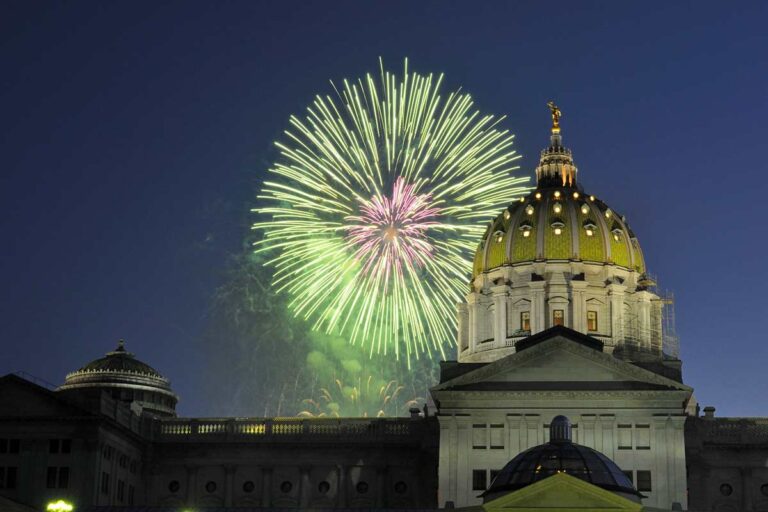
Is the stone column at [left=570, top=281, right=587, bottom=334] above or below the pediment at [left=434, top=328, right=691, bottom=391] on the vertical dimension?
above

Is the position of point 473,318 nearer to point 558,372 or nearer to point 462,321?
point 462,321

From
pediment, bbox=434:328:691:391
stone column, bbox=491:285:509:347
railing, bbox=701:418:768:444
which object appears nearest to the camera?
pediment, bbox=434:328:691:391

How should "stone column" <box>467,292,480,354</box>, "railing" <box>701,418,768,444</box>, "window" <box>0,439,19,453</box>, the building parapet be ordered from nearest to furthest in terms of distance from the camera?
1. "window" <box>0,439,19,453</box>
2. "railing" <box>701,418,768,444</box>
3. the building parapet
4. "stone column" <box>467,292,480,354</box>

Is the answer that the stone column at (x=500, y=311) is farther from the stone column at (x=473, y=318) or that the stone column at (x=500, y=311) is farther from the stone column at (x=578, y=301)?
the stone column at (x=578, y=301)

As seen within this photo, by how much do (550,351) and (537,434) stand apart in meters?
6.66

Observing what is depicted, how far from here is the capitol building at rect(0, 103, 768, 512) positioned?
139375mm

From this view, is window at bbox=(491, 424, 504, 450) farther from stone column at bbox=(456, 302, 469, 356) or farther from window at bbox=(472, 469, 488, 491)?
stone column at bbox=(456, 302, 469, 356)

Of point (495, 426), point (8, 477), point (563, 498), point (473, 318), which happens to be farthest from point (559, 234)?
point (563, 498)

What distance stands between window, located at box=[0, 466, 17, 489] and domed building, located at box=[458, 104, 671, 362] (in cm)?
4842

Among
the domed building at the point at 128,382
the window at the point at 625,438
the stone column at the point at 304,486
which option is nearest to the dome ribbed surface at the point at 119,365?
the domed building at the point at 128,382

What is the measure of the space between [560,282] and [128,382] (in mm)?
42053

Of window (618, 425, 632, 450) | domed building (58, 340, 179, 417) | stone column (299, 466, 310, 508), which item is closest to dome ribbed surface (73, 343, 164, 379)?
domed building (58, 340, 179, 417)

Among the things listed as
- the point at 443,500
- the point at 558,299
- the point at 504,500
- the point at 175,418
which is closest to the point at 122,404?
the point at 175,418

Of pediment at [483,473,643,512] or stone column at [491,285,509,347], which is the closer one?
pediment at [483,473,643,512]
